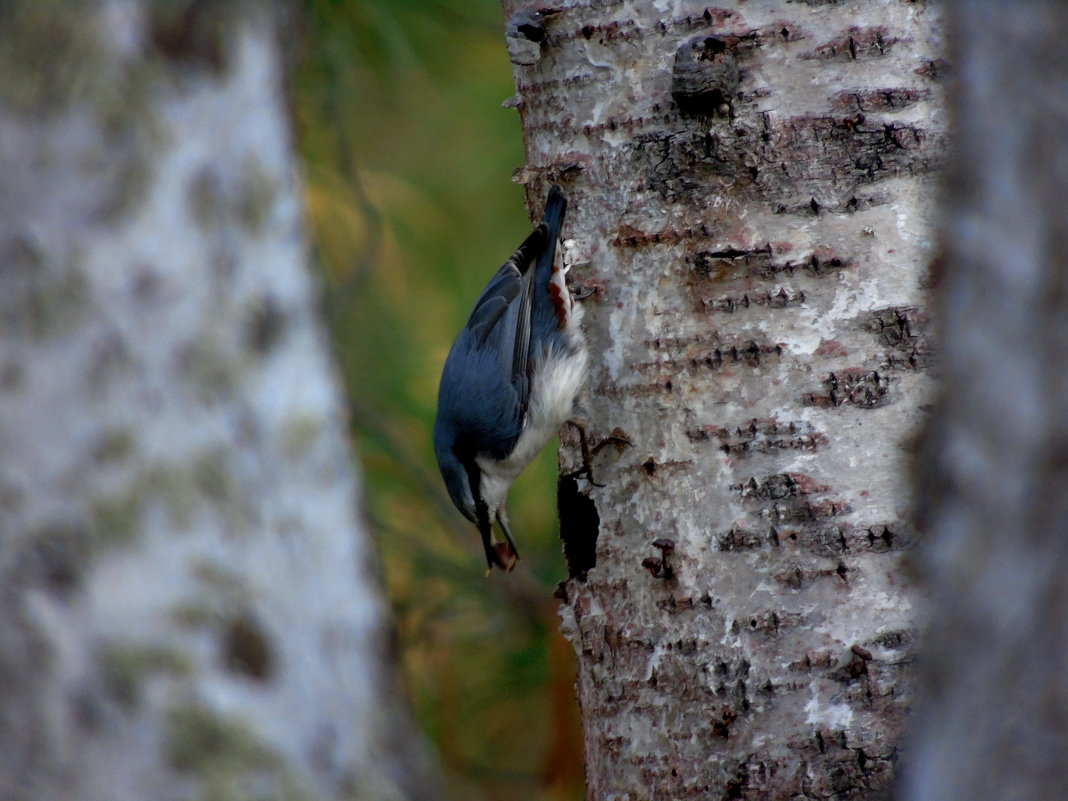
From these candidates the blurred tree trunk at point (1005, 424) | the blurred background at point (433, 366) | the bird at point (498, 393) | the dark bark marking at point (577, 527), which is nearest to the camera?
the blurred tree trunk at point (1005, 424)

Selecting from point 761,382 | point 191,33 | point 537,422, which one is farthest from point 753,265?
point 537,422

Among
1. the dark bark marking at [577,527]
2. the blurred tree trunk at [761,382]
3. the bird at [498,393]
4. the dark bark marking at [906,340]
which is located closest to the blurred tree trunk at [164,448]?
the blurred tree trunk at [761,382]

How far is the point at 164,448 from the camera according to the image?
96 centimetres

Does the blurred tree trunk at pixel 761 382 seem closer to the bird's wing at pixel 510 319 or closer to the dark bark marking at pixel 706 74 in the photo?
the dark bark marking at pixel 706 74

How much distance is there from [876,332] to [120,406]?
3.03 ft

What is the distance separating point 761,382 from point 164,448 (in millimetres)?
800

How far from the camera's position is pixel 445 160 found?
12.0 ft

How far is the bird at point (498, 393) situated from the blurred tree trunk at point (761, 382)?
0.88 meters

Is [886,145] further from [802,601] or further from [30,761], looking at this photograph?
[30,761]

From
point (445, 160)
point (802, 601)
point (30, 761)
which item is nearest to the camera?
point (30, 761)

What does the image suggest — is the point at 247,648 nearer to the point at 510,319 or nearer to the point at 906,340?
the point at 906,340

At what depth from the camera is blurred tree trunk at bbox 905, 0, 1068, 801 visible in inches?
21.8

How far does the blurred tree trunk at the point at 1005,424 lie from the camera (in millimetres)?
554

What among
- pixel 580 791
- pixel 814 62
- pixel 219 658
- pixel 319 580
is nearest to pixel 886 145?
pixel 814 62
